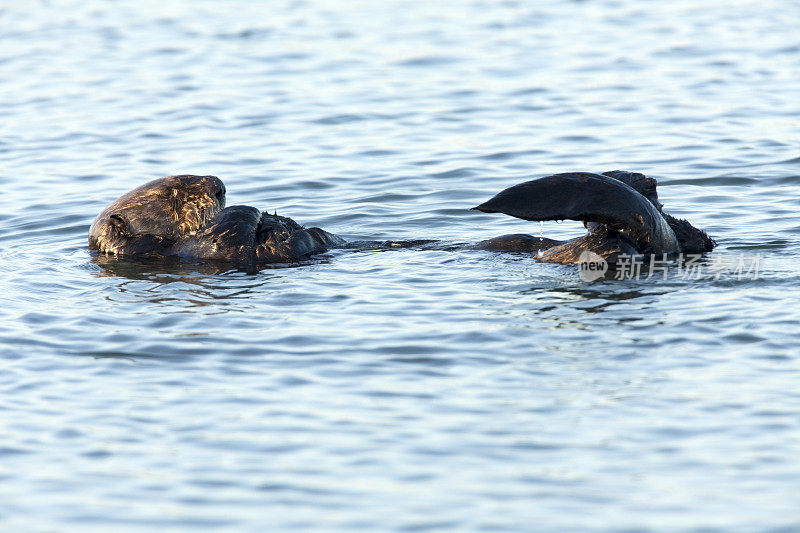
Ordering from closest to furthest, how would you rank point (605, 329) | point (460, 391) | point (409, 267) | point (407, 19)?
point (460, 391) < point (605, 329) < point (409, 267) < point (407, 19)

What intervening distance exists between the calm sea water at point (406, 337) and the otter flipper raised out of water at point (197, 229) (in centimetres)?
20

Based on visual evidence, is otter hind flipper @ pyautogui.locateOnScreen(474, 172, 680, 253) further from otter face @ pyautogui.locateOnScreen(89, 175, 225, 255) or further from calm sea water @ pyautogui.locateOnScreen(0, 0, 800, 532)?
otter face @ pyautogui.locateOnScreen(89, 175, 225, 255)

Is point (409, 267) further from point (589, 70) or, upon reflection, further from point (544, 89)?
point (589, 70)

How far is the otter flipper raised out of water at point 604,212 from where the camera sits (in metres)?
5.02

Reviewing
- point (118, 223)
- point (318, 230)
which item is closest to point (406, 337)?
point (318, 230)

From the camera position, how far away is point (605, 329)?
480 centimetres

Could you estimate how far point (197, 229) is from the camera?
653 centimetres

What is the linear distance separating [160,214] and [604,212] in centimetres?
288

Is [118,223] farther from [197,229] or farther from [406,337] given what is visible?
[406,337]

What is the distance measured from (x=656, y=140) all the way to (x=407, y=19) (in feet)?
25.5

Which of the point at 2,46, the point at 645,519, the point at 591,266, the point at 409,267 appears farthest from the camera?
the point at 2,46

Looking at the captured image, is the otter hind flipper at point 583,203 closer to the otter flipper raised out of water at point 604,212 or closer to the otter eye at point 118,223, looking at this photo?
the otter flipper raised out of water at point 604,212

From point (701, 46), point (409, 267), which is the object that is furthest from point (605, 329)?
point (701, 46)

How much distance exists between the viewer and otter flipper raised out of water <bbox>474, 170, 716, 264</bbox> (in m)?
5.02
